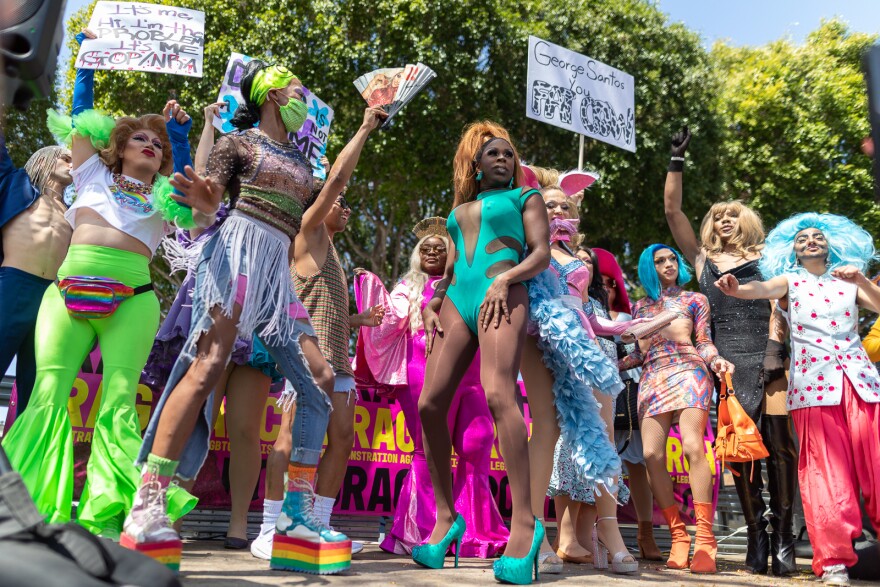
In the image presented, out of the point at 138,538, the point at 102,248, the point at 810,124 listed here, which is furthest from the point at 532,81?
the point at 810,124

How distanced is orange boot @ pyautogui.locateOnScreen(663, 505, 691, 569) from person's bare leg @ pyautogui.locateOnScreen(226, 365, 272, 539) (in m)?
2.46

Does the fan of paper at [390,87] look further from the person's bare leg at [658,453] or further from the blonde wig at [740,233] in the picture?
the person's bare leg at [658,453]

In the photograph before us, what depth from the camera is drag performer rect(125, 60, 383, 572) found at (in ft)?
10.1

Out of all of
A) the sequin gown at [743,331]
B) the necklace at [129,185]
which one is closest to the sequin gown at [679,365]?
the sequin gown at [743,331]

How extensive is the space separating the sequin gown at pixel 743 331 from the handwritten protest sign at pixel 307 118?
2610 millimetres

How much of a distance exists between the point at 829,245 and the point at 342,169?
10.1ft

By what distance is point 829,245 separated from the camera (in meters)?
5.02

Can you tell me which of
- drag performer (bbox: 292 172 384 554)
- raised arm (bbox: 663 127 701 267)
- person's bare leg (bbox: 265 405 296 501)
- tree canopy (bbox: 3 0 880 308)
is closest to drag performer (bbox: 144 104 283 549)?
person's bare leg (bbox: 265 405 296 501)

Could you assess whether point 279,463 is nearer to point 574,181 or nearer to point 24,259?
point 24,259

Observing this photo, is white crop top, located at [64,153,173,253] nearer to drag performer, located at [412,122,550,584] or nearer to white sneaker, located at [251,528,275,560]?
drag performer, located at [412,122,550,584]

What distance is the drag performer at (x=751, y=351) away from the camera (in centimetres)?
499

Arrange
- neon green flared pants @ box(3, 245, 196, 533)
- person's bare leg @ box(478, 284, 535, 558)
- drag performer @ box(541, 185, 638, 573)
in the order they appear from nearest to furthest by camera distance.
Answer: person's bare leg @ box(478, 284, 535, 558)
neon green flared pants @ box(3, 245, 196, 533)
drag performer @ box(541, 185, 638, 573)

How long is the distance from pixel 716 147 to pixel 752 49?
626cm

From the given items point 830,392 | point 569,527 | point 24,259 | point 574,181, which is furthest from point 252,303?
point 830,392
